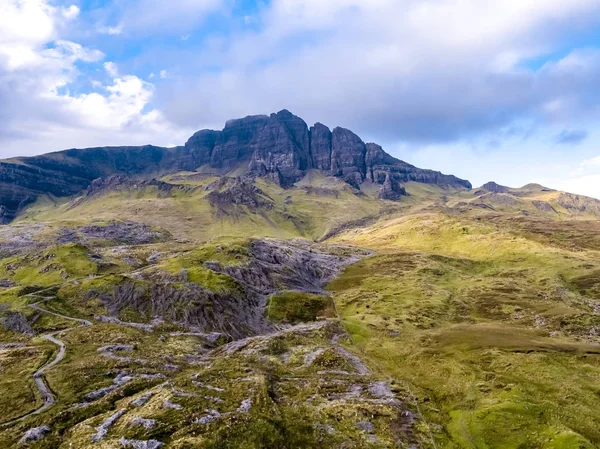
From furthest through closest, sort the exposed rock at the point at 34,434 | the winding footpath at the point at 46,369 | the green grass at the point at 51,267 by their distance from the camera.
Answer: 1. the green grass at the point at 51,267
2. the winding footpath at the point at 46,369
3. the exposed rock at the point at 34,434

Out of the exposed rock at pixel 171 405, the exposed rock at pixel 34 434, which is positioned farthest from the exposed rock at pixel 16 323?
the exposed rock at pixel 171 405

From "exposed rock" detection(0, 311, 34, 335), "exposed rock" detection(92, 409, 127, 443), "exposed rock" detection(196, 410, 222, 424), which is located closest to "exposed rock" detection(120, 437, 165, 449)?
"exposed rock" detection(92, 409, 127, 443)

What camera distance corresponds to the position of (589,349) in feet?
305

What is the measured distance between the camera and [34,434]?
54719 millimetres

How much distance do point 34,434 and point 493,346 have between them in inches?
3862

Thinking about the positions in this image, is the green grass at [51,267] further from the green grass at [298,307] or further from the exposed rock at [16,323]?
the green grass at [298,307]

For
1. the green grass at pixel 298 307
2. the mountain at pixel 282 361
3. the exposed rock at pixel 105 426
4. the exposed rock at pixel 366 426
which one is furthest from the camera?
the green grass at pixel 298 307

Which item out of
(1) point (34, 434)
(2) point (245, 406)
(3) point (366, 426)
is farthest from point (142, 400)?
(3) point (366, 426)

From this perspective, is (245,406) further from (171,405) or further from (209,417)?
(171,405)

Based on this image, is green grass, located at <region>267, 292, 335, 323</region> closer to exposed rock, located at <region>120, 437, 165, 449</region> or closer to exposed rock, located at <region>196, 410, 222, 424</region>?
exposed rock, located at <region>196, 410, 222, 424</region>

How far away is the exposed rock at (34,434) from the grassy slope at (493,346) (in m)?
60.3

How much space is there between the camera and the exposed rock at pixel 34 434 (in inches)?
2108

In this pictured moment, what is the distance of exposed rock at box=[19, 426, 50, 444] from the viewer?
53531 millimetres

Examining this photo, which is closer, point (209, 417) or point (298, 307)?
point (209, 417)
